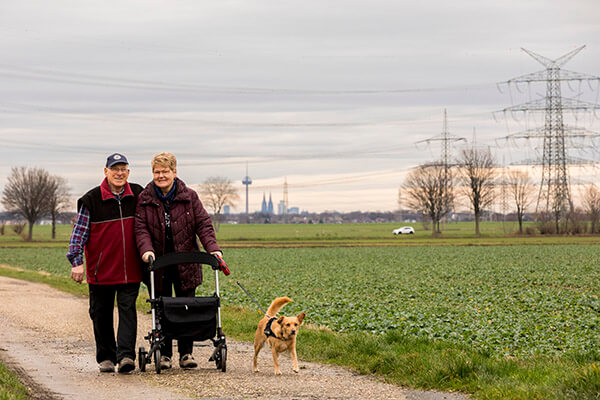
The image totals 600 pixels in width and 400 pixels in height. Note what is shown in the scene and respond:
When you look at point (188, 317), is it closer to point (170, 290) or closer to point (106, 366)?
point (170, 290)

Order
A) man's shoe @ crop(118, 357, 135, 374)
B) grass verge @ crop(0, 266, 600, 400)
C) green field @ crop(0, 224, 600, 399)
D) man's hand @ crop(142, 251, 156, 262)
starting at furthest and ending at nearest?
man's shoe @ crop(118, 357, 135, 374), man's hand @ crop(142, 251, 156, 262), green field @ crop(0, 224, 600, 399), grass verge @ crop(0, 266, 600, 400)

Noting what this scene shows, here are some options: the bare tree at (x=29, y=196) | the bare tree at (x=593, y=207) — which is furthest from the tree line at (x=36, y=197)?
the bare tree at (x=593, y=207)

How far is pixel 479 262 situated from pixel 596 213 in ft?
179

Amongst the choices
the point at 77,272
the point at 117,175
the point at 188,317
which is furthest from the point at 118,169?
the point at 188,317

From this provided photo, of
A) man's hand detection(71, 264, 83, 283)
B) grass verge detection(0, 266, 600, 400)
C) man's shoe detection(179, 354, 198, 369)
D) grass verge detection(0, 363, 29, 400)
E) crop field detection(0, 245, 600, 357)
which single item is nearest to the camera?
grass verge detection(0, 266, 600, 400)

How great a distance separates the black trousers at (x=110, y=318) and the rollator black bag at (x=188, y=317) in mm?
522

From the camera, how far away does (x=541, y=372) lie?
27.9 ft

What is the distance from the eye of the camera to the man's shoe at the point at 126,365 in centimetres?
921

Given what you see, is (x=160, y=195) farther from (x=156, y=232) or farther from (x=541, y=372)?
(x=541, y=372)

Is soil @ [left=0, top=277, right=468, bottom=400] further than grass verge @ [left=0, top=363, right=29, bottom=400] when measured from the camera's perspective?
Yes

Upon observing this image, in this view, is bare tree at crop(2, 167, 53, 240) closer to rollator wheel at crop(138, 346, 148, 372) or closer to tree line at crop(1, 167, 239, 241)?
tree line at crop(1, 167, 239, 241)

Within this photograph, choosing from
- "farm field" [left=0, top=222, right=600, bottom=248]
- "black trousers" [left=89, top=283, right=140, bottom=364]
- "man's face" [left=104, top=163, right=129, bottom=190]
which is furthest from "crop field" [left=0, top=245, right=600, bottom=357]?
"farm field" [left=0, top=222, right=600, bottom=248]

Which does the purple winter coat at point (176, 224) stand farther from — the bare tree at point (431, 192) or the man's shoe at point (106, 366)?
the bare tree at point (431, 192)

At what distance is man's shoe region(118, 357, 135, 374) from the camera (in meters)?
9.21
